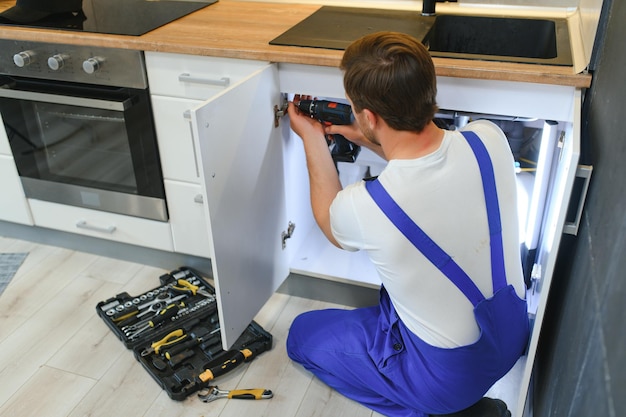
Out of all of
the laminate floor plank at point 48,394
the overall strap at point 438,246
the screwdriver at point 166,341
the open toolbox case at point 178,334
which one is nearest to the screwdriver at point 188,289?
the open toolbox case at point 178,334

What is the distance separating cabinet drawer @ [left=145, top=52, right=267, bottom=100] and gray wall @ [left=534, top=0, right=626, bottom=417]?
90 cm

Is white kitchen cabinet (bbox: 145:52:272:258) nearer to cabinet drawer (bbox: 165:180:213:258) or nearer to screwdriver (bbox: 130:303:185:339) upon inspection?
cabinet drawer (bbox: 165:180:213:258)

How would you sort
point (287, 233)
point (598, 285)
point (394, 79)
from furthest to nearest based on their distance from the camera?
point (287, 233) → point (394, 79) → point (598, 285)

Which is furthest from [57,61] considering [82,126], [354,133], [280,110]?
[354,133]

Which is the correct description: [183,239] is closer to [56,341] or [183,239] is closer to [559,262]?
[56,341]

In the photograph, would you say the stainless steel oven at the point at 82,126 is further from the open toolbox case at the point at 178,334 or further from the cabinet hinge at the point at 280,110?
the cabinet hinge at the point at 280,110

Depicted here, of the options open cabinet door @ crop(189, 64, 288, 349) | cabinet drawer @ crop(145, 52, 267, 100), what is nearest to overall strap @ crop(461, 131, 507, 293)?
open cabinet door @ crop(189, 64, 288, 349)

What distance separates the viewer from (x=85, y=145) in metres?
2.11

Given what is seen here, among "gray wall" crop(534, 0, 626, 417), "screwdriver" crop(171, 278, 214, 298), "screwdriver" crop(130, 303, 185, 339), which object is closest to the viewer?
"gray wall" crop(534, 0, 626, 417)

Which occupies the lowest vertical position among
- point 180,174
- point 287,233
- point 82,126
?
point 287,233

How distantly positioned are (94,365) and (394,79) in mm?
1305

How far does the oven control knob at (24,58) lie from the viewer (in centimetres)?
190

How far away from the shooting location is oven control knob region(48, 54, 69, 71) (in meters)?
1.87

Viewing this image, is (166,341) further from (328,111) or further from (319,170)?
(328,111)
